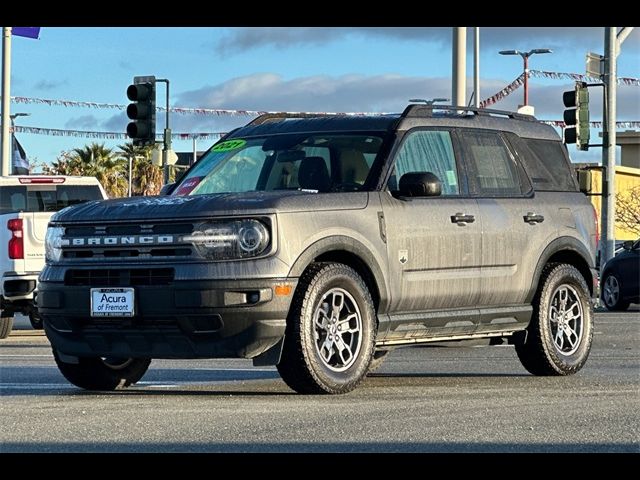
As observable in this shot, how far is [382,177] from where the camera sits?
10.7m

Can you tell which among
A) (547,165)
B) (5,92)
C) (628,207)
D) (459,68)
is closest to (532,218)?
(547,165)

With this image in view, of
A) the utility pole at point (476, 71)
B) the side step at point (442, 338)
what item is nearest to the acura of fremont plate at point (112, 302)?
the side step at point (442, 338)

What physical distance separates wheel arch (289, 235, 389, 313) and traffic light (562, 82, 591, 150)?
49.5 feet

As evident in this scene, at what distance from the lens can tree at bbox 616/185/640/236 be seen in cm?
5683

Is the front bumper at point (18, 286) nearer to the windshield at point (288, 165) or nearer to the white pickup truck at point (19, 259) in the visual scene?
the white pickup truck at point (19, 259)

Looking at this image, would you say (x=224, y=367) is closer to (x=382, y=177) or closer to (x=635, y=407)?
(x=382, y=177)

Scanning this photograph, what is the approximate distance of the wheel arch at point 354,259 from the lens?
9953 millimetres

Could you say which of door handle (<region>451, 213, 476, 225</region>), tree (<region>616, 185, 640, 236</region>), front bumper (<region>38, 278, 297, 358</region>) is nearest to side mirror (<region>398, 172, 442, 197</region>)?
door handle (<region>451, 213, 476, 225</region>)

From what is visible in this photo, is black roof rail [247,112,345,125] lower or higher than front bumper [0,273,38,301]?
higher

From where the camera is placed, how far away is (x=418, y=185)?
10539 mm

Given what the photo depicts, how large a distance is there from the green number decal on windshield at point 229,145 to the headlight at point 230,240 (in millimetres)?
1921

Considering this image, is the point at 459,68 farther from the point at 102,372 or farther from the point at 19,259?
the point at 102,372

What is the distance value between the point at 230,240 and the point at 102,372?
67.1 inches

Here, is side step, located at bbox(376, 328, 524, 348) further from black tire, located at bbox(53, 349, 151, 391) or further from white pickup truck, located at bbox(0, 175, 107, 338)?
white pickup truck, located at bbox(0, 175, 107, 338)
